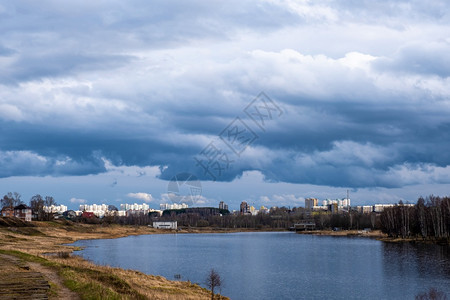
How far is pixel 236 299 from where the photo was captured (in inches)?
1695

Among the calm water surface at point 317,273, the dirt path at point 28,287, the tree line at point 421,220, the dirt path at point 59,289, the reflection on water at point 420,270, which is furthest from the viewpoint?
the tree line at point 421,220

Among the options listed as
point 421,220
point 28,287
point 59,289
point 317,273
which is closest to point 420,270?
point 317,273

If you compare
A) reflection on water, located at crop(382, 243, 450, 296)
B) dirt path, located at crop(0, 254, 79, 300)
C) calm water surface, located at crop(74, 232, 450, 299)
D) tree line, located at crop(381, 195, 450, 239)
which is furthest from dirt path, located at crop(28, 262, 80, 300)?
tree line, located at crop(381, 195, 450, 239)

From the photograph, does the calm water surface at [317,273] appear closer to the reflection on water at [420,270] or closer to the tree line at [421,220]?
the reflection on water at [420,270]

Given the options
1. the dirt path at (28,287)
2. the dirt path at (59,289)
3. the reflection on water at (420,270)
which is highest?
the dirt path at (28,287)

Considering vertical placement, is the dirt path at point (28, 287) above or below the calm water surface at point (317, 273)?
above

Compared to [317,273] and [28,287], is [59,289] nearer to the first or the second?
[28,287]

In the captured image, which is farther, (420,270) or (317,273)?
(420,270)

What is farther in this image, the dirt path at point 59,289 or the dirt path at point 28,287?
the dirt path at point 59,289

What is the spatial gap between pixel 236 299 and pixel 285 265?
3074 centimetres

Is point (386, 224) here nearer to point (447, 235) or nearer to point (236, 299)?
point (447, 235)

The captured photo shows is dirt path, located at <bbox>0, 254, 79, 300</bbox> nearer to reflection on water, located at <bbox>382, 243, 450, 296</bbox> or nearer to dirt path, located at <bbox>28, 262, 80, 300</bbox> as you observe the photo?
dirt path, located at <bbox>28, 262, 80, 300</bbox>

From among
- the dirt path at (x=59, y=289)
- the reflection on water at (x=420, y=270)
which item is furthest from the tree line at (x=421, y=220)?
the dirt path at (x=59, y=289)

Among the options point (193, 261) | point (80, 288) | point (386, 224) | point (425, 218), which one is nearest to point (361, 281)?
point (193, 261)
